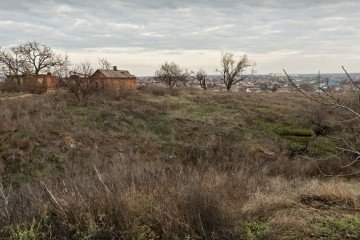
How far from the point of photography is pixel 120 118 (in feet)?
70.9

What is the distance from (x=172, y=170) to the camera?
864 centimetres

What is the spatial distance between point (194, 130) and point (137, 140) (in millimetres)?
3835

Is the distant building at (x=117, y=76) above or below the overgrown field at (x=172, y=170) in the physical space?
above

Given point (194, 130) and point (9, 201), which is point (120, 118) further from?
point (9, 201)

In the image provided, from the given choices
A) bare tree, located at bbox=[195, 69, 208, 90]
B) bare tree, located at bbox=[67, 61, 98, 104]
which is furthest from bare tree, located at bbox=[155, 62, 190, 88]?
bare tree, located at bbox=[67, 61, 98, 104]

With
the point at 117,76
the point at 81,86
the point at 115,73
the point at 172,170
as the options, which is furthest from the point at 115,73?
the point at 172,170

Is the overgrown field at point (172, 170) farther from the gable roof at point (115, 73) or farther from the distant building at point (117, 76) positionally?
the gable roof at point (115, 73)

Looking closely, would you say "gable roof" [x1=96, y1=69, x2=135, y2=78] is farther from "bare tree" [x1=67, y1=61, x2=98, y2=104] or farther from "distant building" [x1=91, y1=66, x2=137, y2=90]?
"bare tree" [x1=67, y1=61, x2=98, y2=104]

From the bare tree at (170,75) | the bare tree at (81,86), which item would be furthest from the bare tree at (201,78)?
the bare tree at (81,86)

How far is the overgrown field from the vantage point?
4559mm

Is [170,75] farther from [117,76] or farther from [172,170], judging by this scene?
[172,170]

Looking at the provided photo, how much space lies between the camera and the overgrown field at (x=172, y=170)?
4.56 meters

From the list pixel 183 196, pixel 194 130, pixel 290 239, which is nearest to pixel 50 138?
pixel 194 130

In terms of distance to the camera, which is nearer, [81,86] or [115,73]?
[81,86]
